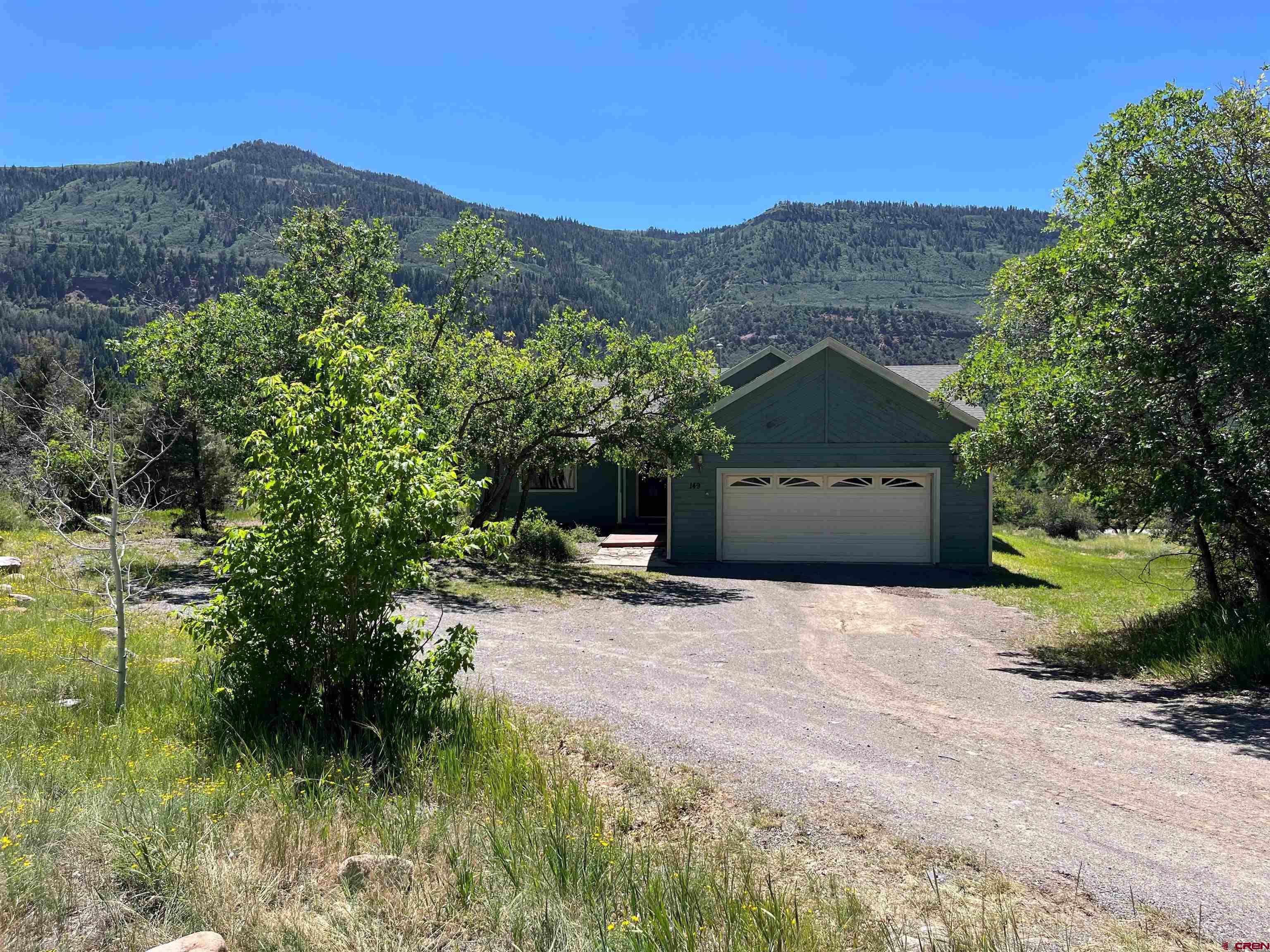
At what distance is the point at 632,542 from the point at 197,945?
1970cm

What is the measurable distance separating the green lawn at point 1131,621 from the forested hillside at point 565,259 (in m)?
45.5

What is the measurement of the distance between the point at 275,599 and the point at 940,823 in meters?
4.64

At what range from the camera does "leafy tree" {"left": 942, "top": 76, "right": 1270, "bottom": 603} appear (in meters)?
8.71

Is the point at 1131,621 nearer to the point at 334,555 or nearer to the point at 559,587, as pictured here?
the point at 559,587

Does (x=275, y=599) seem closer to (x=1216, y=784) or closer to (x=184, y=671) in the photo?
(x=184, y=671)

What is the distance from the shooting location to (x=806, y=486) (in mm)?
20641

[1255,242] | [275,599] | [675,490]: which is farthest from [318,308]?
[1255,242]

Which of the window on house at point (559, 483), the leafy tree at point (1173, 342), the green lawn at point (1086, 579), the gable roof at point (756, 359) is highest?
the gable roof at point (756, 359)

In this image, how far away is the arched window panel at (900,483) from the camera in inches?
797

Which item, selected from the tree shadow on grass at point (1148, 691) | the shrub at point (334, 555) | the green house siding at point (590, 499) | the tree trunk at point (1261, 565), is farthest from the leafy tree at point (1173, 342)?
the green house siding at point (590, 499)

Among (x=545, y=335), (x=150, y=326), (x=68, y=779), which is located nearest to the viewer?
(x=68, y=779)

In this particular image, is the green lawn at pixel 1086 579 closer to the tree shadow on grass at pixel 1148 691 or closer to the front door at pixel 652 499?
the tree shadow on grass at pixel 1148 691

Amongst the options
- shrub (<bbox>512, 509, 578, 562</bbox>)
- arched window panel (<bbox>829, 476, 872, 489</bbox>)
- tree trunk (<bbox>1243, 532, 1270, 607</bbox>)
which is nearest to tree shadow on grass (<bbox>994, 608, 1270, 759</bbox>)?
tree trunk (<bbox>1243, 532, 1270, 607</bbox>)

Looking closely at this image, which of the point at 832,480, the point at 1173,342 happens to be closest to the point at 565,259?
the point at 832,480
